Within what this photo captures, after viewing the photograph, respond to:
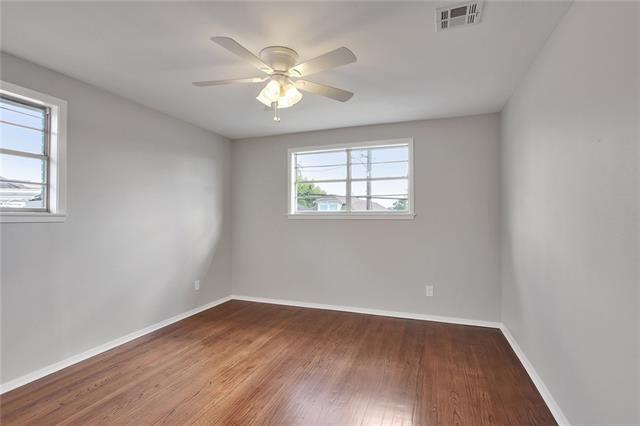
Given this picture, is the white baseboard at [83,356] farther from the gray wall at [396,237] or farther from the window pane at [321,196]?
the window pane at [321,196]

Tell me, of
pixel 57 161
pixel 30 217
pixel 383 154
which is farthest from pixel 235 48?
pixel 383 154

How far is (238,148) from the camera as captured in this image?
16.0 feet

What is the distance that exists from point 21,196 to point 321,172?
3189 mm

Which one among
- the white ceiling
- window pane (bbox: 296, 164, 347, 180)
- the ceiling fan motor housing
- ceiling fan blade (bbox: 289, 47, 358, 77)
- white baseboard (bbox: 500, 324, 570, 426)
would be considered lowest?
white baseboard (bbox: 500, 324, 570, 426)

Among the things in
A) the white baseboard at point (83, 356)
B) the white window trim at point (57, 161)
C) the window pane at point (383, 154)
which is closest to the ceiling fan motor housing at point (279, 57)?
the white window trim at point (57, 161)

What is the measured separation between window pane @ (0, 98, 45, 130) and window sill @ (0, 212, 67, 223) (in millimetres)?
724

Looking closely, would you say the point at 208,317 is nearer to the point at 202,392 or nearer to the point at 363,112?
the point at 202,392

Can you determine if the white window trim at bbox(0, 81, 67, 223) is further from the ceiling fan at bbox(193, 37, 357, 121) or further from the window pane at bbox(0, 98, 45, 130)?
the ceiling fan at bbox(193, 37, 357, 121)

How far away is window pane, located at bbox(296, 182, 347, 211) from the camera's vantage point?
173 inches

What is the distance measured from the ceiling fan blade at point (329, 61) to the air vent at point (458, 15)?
1.96 feet

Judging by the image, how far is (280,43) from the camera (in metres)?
2.13

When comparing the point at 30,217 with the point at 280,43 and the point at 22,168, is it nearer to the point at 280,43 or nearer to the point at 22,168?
the point at 22,168

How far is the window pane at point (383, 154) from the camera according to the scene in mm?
4047

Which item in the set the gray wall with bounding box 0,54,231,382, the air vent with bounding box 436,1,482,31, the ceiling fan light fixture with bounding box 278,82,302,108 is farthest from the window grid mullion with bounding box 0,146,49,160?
the air vent with bounding box 436,1,482,31
